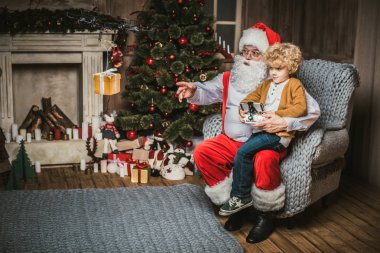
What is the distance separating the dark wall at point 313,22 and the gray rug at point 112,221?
73.0 inches

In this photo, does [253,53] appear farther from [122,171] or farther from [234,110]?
[122,171]

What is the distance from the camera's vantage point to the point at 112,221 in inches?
130

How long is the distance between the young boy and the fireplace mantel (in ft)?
6.72

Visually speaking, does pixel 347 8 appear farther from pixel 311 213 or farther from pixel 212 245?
pixel 212 245

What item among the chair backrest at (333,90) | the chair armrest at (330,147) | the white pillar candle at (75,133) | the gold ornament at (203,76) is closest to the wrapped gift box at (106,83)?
the gold ornament at (203,76)

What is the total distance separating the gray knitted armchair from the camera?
3062mm

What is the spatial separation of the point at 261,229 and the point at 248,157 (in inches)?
17.8

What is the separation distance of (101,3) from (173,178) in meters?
1.81

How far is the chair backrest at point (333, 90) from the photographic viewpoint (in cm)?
340

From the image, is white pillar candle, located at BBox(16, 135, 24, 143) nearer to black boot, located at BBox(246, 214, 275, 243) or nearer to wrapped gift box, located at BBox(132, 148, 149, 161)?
wrapped gift box, located at BBox(132, 148, 149, 161)

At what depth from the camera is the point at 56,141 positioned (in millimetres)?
4582

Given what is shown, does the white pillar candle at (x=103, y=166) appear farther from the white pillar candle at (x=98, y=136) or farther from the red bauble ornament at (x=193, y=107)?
the red bauble ornament at (x=193, y=107)

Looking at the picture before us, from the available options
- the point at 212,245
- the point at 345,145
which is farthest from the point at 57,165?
the point at 345,145

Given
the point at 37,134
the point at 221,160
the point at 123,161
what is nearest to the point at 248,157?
the point at 221,160
